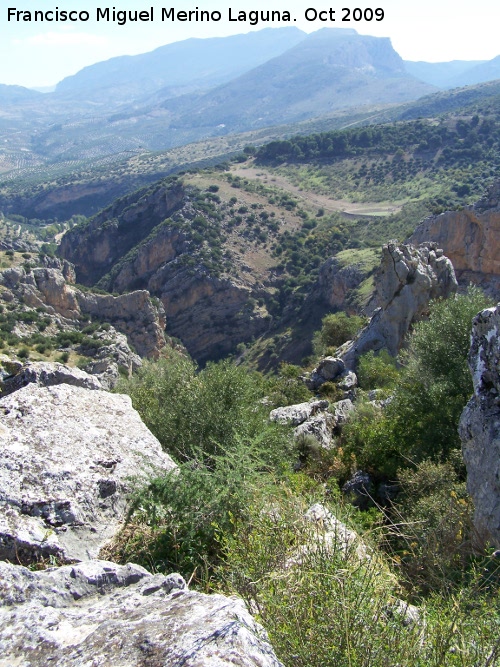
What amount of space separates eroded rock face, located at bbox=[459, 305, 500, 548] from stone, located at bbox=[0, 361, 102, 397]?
11041mm

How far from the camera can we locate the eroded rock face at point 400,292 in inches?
1073

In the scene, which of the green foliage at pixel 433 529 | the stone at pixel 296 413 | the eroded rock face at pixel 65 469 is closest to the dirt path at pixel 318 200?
the stone at pixel 296 413

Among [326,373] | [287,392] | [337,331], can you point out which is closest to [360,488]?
[287,392]

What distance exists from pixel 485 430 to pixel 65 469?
5.64 metres

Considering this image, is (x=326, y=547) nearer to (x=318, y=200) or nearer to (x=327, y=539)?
(x=327, y=539)

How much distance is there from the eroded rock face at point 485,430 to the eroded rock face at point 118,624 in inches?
169

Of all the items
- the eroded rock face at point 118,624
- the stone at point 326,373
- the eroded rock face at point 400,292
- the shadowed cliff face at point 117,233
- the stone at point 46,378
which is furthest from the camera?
the shadowed cliff face at point 117,233

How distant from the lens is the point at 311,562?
3.89 m

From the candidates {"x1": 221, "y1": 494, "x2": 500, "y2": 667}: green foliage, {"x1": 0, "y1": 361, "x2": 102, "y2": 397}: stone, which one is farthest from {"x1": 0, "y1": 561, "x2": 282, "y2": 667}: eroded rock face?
{"x1": 0, "y1": 361, "x2": 102, "y2": 397}: stone

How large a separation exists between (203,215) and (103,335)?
116 ft

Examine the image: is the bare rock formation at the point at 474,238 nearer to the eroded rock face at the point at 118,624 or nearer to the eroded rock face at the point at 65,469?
the eroded rock face at the point at 65,469

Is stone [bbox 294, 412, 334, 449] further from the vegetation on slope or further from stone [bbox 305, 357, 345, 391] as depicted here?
stone [bbox 305, 357, 345, 391]

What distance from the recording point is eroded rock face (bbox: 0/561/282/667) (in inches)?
123

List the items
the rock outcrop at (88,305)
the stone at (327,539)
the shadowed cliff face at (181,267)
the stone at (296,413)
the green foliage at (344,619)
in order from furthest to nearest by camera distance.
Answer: the shadowed cliff face at (181,267)
the rock outcrop at (88,305)
the stone at (296,413)
the stone at (327,539)
the green foliage at (344,619)
